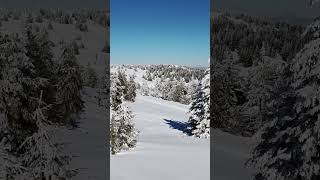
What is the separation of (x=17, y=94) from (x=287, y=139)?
6.28 m

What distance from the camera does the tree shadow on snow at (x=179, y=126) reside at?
137ft

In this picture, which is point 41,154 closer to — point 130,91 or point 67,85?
point 67,85

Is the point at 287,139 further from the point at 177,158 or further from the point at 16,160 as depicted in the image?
the point at 177,158

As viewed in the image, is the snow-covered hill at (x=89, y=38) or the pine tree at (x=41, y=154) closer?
the pine tree at (x=41, y=154)

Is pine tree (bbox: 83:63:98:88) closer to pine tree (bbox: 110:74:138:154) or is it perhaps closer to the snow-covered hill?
the snow-covered hill

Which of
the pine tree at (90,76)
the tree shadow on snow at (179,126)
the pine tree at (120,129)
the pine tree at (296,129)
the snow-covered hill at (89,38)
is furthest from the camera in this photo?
the snow-covered hill at (89,38)

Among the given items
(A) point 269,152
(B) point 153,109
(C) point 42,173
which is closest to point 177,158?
(A) point 269,152

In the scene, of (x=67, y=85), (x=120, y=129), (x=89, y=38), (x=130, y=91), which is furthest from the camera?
(x=89, y=38)

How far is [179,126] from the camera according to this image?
1837 inches

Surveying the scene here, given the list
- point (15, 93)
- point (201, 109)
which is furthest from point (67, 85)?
point (15, 93)

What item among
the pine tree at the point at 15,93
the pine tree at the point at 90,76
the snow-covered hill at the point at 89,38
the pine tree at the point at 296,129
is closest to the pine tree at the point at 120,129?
the pine tree at the point at 296,129

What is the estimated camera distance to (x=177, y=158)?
22.5 meters

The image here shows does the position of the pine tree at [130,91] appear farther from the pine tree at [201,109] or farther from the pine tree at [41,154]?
the pine tree at [41,154]

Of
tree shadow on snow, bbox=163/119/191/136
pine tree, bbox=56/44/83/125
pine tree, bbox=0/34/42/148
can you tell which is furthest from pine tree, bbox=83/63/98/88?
pine tree, bbox=0/34/42/148
